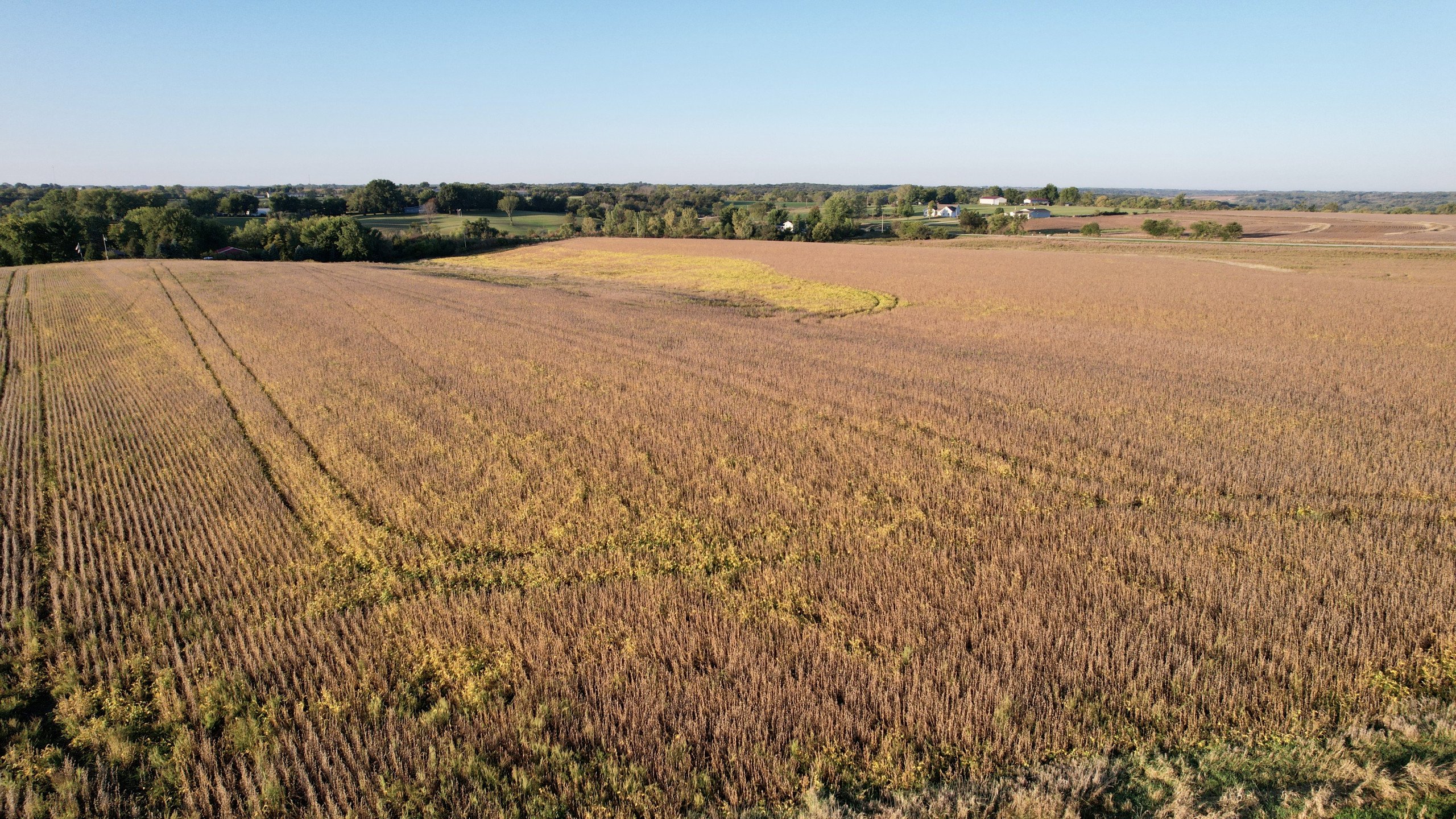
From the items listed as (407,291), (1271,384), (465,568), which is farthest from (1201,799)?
(407,291)

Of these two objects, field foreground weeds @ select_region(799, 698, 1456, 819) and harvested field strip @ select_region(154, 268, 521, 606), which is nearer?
field foreground weeds @ select_region(799, 698, 1456, 819)

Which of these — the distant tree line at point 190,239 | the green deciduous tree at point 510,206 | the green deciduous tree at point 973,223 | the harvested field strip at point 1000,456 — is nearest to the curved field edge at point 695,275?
the distant tree line at point 190,239

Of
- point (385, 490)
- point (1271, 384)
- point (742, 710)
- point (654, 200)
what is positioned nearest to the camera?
point (742, 710)

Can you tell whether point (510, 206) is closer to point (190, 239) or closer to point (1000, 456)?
point (190, 239)

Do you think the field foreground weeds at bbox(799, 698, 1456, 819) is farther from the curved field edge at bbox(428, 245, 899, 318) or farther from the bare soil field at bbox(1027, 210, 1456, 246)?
the bare soil field at bbox(1027, 210, 1456, 246)

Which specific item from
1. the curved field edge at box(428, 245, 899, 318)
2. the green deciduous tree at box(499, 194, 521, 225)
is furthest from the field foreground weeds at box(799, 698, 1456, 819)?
the green deciduous tree at box(499, 194, 521, 225)

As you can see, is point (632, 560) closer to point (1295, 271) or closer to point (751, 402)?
point (751, 402)
